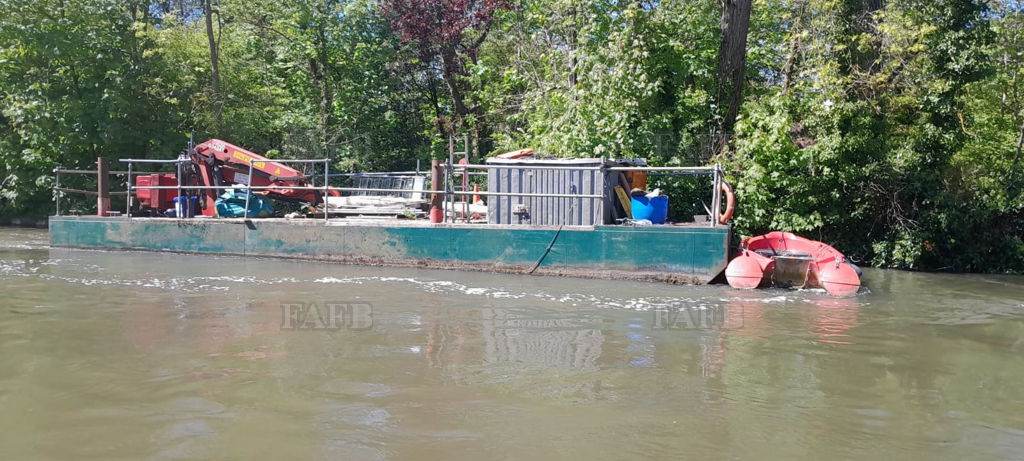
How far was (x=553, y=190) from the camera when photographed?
1411 centimetres

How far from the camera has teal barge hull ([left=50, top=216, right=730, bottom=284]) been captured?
13.1 metres

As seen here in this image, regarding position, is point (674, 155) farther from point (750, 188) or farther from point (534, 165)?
point (534, 165)

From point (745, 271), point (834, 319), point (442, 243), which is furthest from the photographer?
point (442, 243)

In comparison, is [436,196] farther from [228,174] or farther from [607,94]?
[228,174]

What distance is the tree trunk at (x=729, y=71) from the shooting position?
17547 millimetres

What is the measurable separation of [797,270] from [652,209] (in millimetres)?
2679

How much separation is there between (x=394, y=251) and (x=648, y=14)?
8531mm

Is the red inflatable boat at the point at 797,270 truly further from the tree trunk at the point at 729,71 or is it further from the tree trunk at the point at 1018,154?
the tree trunk at the point at 1018,154

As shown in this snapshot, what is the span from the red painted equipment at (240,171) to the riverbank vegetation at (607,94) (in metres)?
6.21

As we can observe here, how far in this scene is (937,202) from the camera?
629 inches

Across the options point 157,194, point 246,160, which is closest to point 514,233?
point 246,160

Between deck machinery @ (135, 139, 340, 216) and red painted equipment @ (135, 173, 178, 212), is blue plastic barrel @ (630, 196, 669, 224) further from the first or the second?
red painted equipment @ (135, 173, 178, 212)

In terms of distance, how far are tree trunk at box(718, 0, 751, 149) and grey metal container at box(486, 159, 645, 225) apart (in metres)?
4.25

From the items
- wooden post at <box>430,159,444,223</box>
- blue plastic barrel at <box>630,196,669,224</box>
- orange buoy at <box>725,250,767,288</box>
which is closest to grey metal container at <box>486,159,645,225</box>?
blue plastic barrel at <box>630,196,669,224</box>
